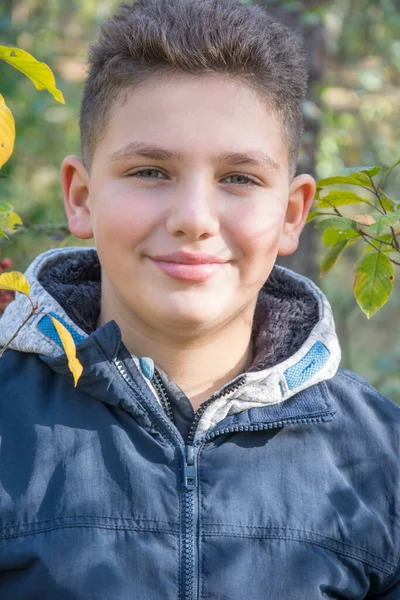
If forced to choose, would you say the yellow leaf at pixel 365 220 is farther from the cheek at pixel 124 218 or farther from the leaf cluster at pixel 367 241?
the cheek at pixel 124 218

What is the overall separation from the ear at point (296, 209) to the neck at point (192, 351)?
0.24m

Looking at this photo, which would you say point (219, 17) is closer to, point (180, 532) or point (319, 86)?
point (180, 532)

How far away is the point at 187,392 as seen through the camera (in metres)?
2.43

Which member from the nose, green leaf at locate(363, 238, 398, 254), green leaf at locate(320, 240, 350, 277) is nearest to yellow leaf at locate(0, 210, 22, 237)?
the nose

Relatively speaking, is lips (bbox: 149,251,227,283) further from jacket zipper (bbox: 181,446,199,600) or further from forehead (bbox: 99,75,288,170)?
jacket zipper (bbox: 181,446,199,600)

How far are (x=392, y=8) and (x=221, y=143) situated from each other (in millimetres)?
6115

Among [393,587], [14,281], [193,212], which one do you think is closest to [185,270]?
[193,212]

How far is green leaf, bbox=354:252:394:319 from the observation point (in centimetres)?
220

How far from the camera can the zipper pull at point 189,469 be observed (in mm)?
2104

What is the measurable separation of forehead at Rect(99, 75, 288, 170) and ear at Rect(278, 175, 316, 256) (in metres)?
0.23

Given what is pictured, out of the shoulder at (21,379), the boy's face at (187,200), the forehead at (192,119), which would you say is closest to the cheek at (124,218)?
the boy's face at (187,200)

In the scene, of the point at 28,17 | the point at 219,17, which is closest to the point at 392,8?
the point at 28,17

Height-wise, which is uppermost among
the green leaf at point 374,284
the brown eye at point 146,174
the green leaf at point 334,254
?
the brown eye at point 146,174

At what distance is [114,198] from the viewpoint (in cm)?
224
